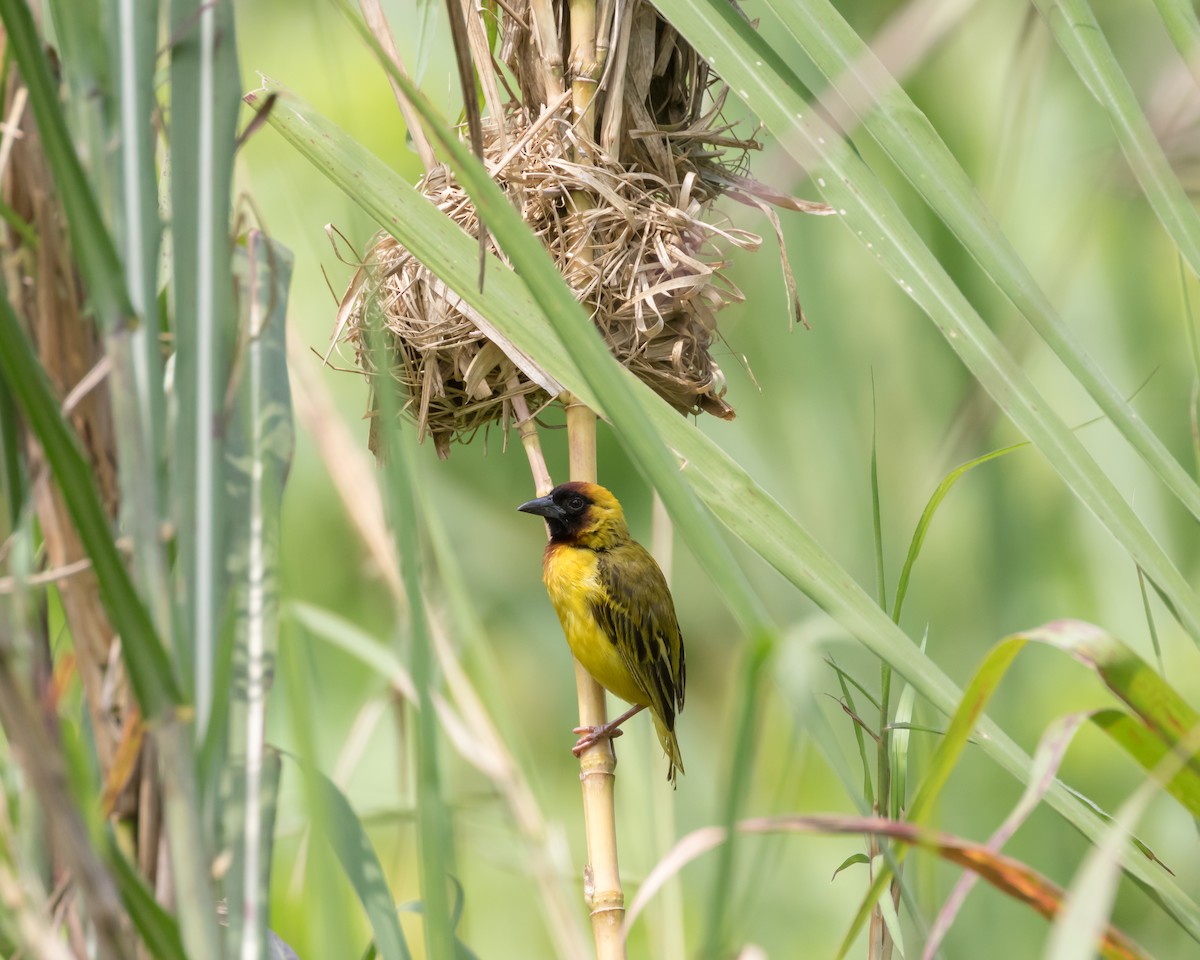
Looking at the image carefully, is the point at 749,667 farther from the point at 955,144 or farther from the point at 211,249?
the point at 955,144

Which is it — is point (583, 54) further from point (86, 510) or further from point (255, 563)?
point (86, 510)

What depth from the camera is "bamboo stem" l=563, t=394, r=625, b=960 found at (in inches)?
63.2

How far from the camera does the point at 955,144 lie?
4086mm

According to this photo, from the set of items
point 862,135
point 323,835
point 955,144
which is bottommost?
point 323,835

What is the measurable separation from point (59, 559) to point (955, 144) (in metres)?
3.85

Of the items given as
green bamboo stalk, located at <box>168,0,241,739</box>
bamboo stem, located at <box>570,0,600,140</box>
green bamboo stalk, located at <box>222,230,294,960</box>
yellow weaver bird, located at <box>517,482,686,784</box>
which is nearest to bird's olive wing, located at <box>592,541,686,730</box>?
yellow weaver bird, located at <box>517,482,686,784</box>

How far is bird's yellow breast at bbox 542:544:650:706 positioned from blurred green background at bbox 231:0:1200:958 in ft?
0.85

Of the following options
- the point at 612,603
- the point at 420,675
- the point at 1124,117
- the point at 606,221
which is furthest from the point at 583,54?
the point at 420,675

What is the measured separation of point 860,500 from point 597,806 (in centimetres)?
152

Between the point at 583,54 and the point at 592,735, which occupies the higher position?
the point at 583,54

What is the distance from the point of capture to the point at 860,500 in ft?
10.0

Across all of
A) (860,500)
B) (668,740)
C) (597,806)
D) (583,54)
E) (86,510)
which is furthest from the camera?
(860,500)

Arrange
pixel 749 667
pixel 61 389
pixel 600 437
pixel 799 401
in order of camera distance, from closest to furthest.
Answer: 1. pixel 749 667
2. pixel 61 389
3. pixel 799 401
4. pixel 600 437

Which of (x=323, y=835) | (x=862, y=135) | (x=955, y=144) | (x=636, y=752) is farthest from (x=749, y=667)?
(x=862, y=135)
